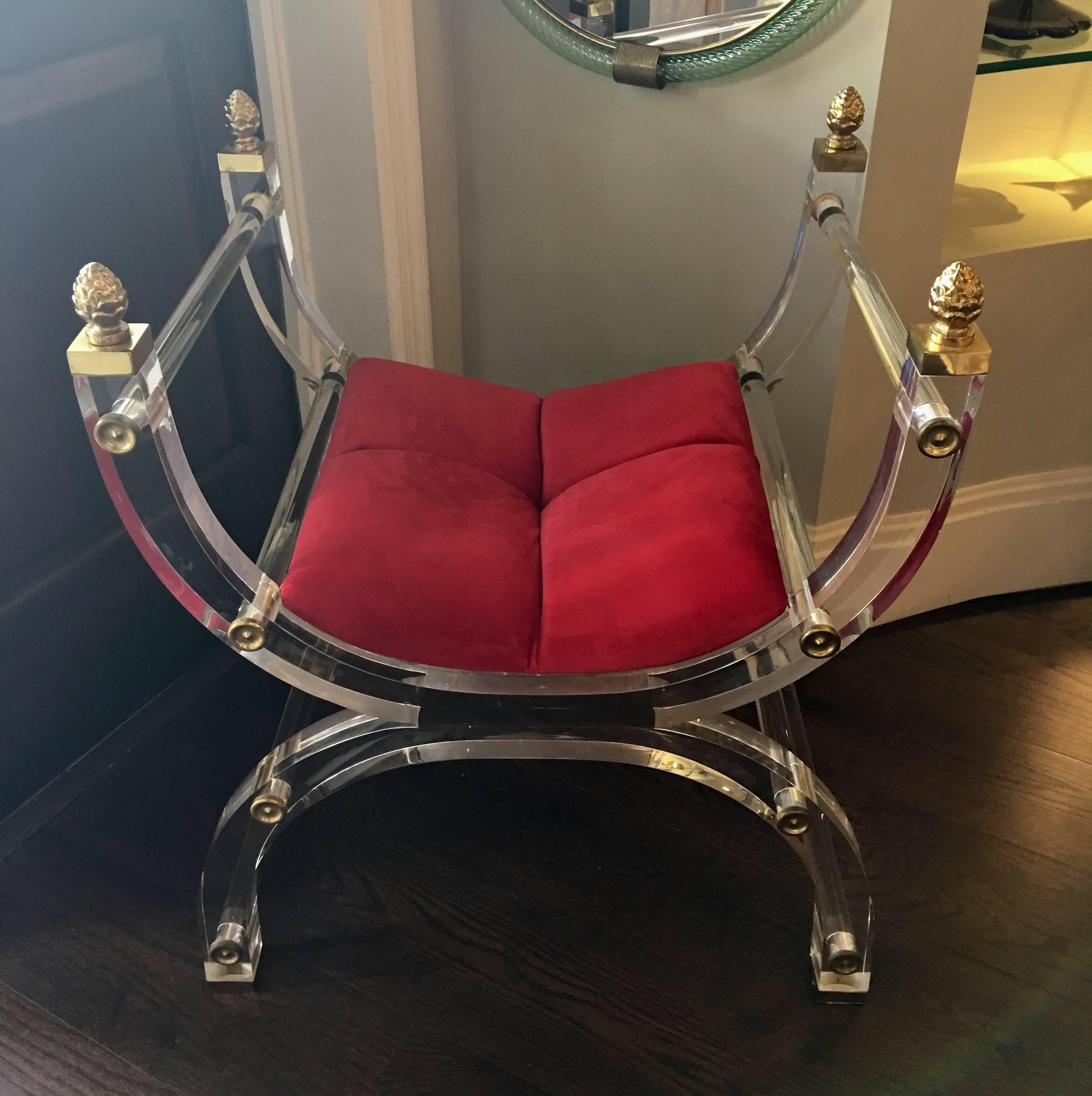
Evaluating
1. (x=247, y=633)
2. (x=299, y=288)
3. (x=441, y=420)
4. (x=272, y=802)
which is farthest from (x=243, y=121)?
(x=272, y=802)

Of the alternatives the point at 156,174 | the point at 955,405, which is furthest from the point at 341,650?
the point at 156,174

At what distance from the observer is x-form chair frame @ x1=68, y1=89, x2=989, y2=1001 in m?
0.80

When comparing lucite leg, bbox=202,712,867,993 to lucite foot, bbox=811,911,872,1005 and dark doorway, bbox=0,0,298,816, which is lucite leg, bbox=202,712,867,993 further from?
dark doorway, bbox=0,0,298,816

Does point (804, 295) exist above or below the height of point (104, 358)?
below

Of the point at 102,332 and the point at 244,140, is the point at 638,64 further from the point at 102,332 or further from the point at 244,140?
the point at 102,332

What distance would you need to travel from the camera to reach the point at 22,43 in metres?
1.07

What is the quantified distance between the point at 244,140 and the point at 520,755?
0.73 m

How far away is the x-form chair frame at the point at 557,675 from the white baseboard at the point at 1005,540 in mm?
468

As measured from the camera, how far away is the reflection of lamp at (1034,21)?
1.33 metres

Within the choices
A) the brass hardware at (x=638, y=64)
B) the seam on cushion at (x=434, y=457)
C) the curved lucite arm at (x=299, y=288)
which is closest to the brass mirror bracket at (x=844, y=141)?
the brass hardware at (x=638, y=64)

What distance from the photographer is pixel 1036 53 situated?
1.30m

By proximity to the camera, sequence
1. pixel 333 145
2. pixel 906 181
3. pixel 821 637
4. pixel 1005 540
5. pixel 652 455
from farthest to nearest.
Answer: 1. pixel 1005 540
2. pixel 333 145
3. pixel 906 181
4. pixel 652 455
5. pixel 821 637

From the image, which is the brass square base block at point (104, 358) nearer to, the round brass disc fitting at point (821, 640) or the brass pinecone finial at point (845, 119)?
the round brass disc fitting at point (821, 640)

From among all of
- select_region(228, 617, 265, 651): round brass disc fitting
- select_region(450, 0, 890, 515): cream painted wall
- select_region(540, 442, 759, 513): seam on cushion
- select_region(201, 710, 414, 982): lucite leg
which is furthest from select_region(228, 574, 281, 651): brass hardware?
select_region(450, 0, 890, 515): cream painted wall
